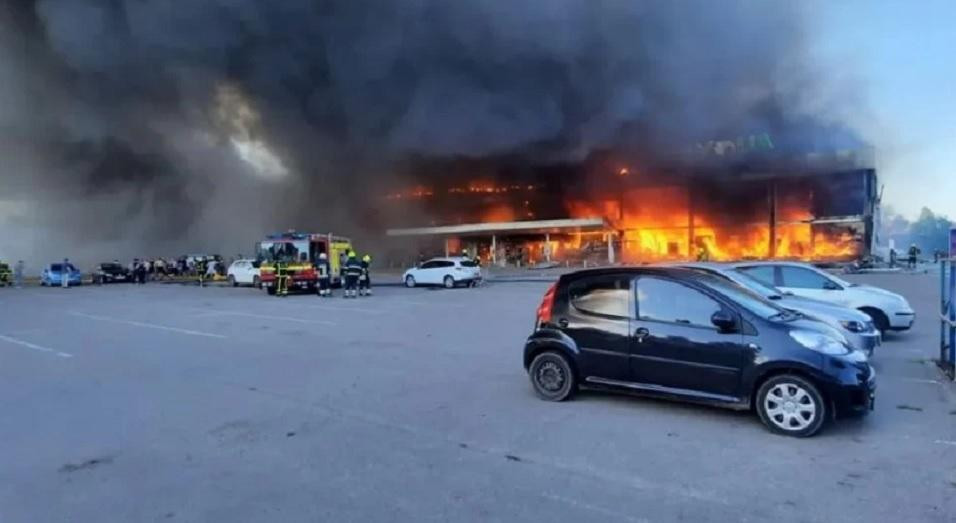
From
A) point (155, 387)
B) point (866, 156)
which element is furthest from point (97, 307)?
point (866, 156)

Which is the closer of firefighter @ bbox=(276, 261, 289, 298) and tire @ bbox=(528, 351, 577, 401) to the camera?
tire @ bbox=(528, 351, 577, 401)

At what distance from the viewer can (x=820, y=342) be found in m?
4.73

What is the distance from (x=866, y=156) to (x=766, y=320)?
2117 inches

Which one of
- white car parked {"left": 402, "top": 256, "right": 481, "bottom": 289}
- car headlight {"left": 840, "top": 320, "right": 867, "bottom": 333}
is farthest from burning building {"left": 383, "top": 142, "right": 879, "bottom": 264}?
car headlight {"left": 840, "top": 320, "right": 867, "bottom": 333}

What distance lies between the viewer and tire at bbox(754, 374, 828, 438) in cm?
459

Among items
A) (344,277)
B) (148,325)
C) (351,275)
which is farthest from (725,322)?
(344,277)

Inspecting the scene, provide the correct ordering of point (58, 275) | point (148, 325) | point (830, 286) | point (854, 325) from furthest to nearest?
point (58, 275) < point (148, 325) < point (830, 286) < point (854, 325)

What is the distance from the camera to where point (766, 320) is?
4.88m

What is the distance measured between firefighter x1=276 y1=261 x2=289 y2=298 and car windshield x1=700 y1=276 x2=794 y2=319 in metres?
19.1

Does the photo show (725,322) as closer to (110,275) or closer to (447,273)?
(447,273)

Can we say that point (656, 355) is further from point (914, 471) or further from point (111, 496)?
point (111, 496)

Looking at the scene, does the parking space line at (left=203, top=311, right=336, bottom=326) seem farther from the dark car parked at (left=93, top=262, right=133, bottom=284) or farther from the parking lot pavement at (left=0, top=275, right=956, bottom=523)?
A: the dark car parked at (left=93, top=262, right=133, bottom=284)

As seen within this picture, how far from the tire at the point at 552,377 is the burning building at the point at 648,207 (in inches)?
1641

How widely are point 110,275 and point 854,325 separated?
134ft
